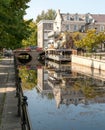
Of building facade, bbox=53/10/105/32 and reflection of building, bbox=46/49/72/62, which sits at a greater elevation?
building facade, bbox=53/10/105/32


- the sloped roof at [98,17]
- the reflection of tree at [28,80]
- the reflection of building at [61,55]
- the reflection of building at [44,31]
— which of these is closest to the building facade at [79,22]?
the sloped roof at [98,17]

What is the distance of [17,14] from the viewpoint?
25.8m

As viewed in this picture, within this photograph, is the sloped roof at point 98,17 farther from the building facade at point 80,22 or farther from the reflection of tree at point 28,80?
the reflection of tree at point 28,80

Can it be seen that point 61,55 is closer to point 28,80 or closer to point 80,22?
point 80,22

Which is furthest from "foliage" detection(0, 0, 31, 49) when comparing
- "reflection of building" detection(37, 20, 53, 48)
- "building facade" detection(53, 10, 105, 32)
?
"reflection of building" detection(37, 20, 53, 48)

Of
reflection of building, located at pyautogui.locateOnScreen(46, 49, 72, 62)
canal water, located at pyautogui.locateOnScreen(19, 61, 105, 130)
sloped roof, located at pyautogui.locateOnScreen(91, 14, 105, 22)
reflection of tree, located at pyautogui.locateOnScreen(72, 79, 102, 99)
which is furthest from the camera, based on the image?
sloped roof, located at pyautogui.locateOnScreen(91, 14, 105, 22)

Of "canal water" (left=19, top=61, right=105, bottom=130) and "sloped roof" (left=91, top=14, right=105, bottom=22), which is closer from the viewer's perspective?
"canal water" (left=19, top=61, right=105, bottom=130)

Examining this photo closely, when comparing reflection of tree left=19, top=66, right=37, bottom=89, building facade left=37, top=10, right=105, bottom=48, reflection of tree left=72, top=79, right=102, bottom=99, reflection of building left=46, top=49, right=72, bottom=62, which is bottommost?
reflection of tree left=19, top=66, right=37, bottom=89

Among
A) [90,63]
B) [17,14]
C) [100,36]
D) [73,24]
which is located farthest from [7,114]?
[73,24]

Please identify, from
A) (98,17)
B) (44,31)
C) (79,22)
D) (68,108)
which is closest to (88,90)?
(68,108)

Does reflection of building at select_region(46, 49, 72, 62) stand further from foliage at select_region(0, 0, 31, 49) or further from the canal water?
foliage at select_region(0, 0, 31, 49)

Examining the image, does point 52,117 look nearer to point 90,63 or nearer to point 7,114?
point 7,114

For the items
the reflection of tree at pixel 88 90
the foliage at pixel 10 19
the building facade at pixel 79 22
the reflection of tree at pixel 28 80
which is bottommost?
the reflection of tree at pixel 28 80

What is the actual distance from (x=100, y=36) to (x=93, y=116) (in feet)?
210
